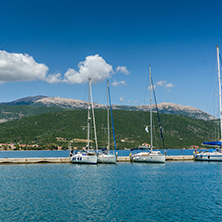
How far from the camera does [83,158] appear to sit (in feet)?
218

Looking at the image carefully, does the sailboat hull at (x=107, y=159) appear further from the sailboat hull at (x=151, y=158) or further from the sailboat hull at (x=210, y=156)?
the sailboat hull at (x=210, y=156)

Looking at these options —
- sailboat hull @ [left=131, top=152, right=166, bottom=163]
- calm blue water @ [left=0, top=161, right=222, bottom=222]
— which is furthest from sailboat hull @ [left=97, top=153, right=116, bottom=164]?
calm blue water @ [left=0, top=161, right=222, bottom=222]

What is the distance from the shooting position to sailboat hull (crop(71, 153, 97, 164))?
215 feet

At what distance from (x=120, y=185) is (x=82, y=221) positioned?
17.7 meters

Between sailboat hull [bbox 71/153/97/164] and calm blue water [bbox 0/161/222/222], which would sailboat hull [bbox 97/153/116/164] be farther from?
calm blue water [bbox 0/161/222/222]

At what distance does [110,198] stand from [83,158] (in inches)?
1322

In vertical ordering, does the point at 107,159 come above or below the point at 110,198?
above

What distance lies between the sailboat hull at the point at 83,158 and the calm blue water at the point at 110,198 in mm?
15062

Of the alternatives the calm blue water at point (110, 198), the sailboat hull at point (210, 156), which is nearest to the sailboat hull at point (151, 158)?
the sailboat hull at point (210, 156)

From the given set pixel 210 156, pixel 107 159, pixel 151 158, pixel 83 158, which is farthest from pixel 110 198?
pixel 210 156

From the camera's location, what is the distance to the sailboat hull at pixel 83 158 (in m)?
65.5

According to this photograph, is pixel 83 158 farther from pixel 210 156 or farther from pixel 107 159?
pixel 210 156

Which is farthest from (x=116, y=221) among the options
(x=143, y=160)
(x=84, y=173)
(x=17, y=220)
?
(x=143, y=160)

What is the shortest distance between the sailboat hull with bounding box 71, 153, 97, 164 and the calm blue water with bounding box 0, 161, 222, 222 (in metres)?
15.1
